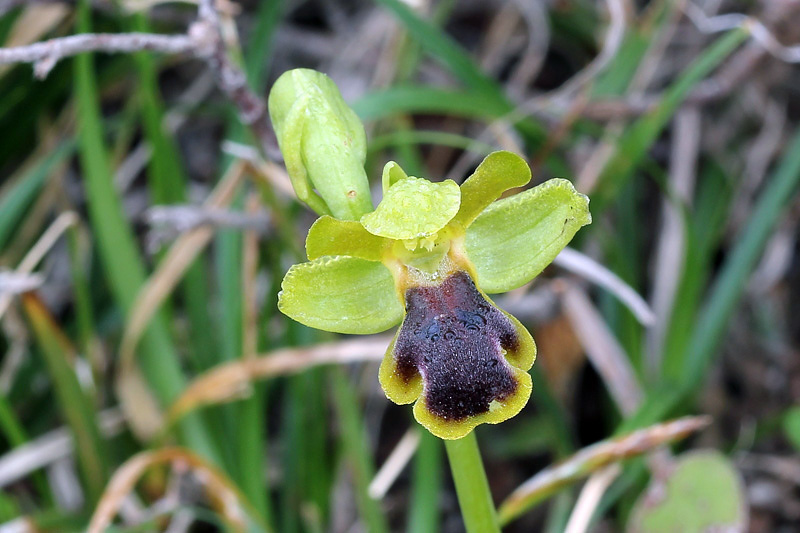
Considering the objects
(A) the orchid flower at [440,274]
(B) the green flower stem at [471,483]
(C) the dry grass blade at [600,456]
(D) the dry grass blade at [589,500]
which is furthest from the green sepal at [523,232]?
(D) the dry grass blade at [589,500]

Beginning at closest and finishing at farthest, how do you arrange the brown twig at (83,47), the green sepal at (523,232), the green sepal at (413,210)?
the green sepal at (413,210)
the green sepal at (523,232)
the brown twig at (83,47)

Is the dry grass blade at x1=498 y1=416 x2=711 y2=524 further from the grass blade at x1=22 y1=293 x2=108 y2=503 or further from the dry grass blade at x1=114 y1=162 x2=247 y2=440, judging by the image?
the grass blade at x1=22 y1=293 x2=108 y2=503

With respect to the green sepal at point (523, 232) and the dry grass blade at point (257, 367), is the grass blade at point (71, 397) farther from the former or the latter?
the green sepal at point (523, 232)

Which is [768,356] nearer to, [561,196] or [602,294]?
[602,294]

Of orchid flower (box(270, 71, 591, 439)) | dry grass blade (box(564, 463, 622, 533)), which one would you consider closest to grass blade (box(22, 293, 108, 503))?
orchid flower (box(270, 71, 591, 439))

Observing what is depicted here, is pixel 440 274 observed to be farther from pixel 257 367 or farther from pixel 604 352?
pixel 604 352
